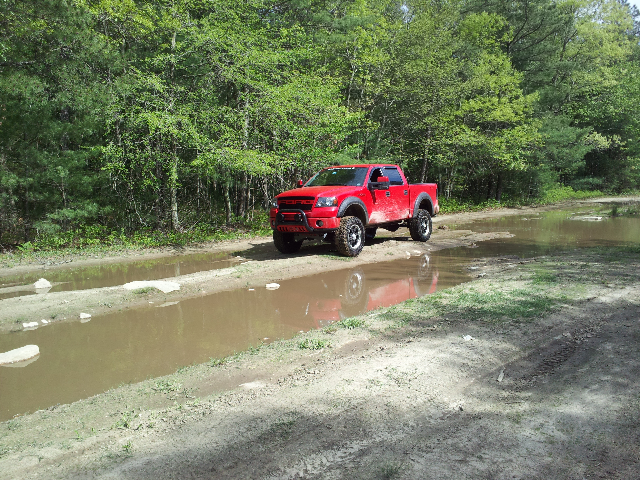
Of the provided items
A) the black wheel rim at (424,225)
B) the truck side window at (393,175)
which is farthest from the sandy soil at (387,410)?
the black wheel rim at (424,225)

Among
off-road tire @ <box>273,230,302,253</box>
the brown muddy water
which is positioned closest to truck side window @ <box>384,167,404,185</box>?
the brown muddy water

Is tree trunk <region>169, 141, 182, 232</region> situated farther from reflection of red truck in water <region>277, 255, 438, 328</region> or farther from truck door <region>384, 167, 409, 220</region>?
reflection of red truck in water <region>277, 255, 438, 328</region>

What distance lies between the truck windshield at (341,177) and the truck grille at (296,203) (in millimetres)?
1277

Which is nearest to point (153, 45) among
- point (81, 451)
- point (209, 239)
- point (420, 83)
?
point (209, 239)

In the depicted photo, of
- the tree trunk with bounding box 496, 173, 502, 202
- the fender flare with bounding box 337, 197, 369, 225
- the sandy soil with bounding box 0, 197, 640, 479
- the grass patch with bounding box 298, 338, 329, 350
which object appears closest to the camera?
the sandy soil with bounding box 0, 197, 640, 479

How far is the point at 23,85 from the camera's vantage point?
432 inches

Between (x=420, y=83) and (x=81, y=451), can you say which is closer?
(x=81, y=451)

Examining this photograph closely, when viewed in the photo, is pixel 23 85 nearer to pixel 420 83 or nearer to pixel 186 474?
pixel 186 474

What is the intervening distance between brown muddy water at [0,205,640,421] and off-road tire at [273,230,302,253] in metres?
2.03

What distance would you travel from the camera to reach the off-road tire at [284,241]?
1142 centimetres

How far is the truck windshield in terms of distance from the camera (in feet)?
37.9

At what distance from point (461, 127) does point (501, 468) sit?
24.6m

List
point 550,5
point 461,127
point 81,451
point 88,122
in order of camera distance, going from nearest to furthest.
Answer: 1. point 81,451
2. point 88,122
3. point 461,127
4. point 550,5

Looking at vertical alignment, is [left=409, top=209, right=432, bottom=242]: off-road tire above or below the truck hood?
below
